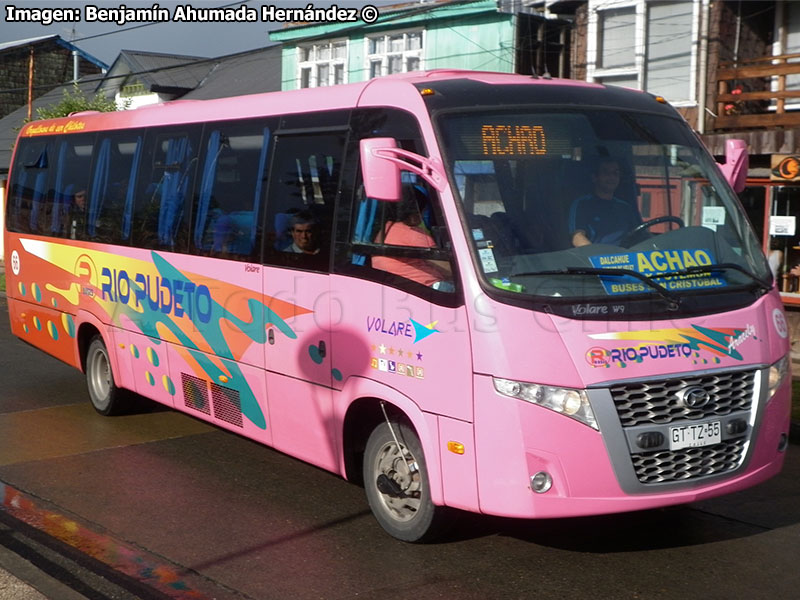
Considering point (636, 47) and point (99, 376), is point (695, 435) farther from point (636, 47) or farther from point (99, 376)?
point (636, 47)

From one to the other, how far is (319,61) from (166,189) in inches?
746

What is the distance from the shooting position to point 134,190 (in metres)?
9.40

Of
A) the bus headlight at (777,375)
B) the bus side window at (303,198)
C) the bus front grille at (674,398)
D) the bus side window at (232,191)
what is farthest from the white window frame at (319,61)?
the bus front grille at (674,398)

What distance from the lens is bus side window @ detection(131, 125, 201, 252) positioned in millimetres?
8508

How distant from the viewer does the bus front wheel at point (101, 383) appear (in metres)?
9.84

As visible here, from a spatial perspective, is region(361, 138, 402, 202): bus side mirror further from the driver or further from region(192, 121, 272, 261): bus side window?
region(192, 121, 272, 261): bus side window

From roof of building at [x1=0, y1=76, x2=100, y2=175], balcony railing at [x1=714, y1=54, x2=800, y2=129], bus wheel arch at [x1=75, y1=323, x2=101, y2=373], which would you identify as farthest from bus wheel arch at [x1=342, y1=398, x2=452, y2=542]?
roof of building at [x1=0, y1=76, x2=100, y2=175]

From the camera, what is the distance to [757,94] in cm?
1628

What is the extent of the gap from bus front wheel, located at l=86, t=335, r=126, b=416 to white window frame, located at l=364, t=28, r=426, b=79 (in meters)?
15.3

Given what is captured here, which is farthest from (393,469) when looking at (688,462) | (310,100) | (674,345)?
(310,100)

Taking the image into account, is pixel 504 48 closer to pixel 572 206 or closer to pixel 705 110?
pixel 705 110

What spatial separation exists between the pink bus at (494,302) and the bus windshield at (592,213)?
0.01 m

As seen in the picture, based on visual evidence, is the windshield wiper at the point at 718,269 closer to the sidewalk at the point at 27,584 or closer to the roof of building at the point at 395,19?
the sidewalk at the point at 27,584

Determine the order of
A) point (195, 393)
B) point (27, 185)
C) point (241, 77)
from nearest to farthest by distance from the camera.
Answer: point (195, 393) → point (27, 185) → point (241, 77)
